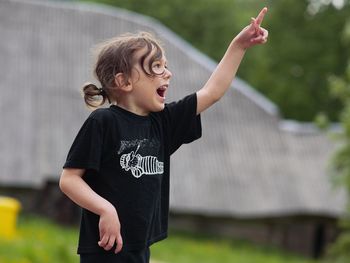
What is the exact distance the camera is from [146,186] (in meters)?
4.21

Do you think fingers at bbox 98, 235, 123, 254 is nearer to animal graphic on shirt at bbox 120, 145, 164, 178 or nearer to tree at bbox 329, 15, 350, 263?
animal graphic on shirt at bbox 120, 145, 164, 178

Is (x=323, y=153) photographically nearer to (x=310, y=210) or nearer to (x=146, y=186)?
(x=310, y=210)

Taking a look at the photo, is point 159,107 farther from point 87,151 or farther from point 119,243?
point 119,243

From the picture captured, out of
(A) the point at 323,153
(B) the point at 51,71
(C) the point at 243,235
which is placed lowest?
(C) the point at 243,235

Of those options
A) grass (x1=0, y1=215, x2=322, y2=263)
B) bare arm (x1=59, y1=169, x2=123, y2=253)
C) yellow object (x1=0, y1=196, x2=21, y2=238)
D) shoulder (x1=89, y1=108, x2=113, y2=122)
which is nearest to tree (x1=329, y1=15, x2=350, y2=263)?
grass (x1=0, y1=215, x2=322, y2=263)

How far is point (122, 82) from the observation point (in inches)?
168

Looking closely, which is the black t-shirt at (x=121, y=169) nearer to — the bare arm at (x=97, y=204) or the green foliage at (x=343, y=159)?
the bare arm at (x=97, y=204)

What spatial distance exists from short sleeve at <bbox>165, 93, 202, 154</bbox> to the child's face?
0.54 feet

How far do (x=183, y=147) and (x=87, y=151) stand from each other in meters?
26.5

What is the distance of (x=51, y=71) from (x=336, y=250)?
42.1 feet

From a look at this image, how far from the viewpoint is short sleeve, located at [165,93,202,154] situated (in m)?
4.48

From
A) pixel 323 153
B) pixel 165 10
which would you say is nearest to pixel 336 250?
pixel 323 153

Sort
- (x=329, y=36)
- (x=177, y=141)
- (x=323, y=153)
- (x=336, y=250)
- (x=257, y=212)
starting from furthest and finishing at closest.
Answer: (x=329, y=36), (x=323, y=153), (x=257, y=212), (x=336, y=250), (x=177, y=141)

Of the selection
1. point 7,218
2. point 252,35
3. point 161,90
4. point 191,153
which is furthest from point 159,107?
point 191,153
